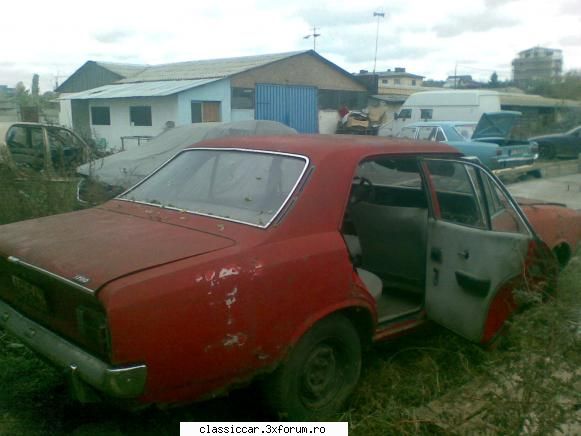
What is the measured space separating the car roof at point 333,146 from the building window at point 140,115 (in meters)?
19.8

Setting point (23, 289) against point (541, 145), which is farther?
point (541, 145)

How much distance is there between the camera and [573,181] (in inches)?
589

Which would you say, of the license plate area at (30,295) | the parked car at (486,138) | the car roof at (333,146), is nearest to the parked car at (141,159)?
the car roof at (333,146)

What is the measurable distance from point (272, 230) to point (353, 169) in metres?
0.72

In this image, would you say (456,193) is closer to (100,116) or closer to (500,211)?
(500,211)

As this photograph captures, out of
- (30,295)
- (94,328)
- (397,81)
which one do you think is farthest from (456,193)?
(397,81)

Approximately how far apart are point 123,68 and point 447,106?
18.2m

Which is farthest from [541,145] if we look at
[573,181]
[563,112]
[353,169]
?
[353,169]

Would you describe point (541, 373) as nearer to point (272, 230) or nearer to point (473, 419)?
point (473, 419)

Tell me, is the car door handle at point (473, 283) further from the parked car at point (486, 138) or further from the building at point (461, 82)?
the building at point (461, 82)

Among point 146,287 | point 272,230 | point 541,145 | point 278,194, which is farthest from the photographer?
point 541,145

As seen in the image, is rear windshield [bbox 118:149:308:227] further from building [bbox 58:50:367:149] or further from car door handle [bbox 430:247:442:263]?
building [bbox 58:50:367:149]

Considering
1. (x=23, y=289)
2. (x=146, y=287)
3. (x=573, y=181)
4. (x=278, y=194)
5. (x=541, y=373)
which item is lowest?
(x=573, y=181)

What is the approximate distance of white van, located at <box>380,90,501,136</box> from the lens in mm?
20953
